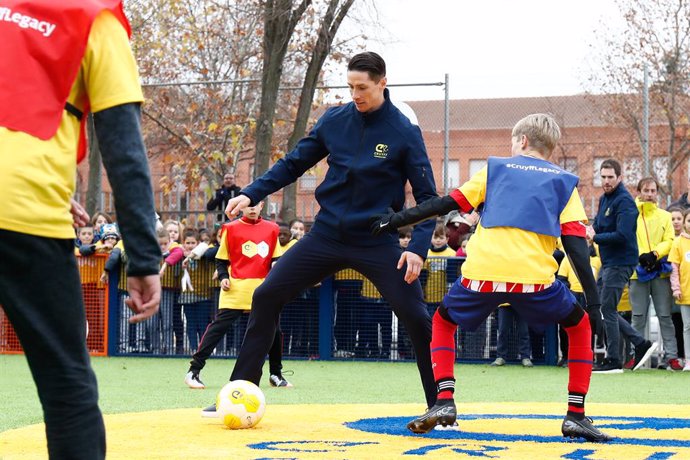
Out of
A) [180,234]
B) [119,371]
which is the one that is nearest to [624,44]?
[180,234]

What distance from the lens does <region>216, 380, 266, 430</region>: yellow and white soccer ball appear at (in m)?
6.79

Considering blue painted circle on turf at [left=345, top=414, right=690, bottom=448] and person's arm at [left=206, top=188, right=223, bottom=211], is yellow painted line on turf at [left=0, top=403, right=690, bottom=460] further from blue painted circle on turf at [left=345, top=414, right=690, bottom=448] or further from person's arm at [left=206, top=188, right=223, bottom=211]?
person's arm at [left=206, top=188, right=223, bottom=211]

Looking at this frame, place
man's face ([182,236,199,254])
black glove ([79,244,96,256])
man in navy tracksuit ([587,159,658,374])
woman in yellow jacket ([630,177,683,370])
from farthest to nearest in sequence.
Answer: man's face ([182,236,199,254]) → black glove ([79,244,96,256]) → woman in yellow jacket ([630,177,683,370]) → man in navy tracksuit ([587,159,658,374])

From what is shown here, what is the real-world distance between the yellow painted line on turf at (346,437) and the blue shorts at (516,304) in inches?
27.5

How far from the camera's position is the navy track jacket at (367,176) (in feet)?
22.7

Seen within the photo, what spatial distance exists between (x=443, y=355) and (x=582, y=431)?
94 cm

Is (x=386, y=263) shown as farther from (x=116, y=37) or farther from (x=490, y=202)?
(x=116, y=37)

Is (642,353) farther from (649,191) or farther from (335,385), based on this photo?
(335,385)

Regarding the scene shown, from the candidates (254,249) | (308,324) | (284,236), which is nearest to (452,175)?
(308,324)

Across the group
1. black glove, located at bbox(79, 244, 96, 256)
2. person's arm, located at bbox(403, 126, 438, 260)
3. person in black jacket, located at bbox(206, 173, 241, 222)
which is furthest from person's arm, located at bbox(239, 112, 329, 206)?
person in black jacket, located at bbox(206, 173, 241, 222)

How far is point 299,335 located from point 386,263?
27.2 feet

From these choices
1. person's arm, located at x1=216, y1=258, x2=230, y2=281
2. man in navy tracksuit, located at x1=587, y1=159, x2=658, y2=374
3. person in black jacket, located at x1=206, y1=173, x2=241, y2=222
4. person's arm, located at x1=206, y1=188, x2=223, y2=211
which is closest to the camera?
person's arm, located at x1=216, y1=258, x2=230, y2=281

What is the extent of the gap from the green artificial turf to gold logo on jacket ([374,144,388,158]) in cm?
280

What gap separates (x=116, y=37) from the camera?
355cm
